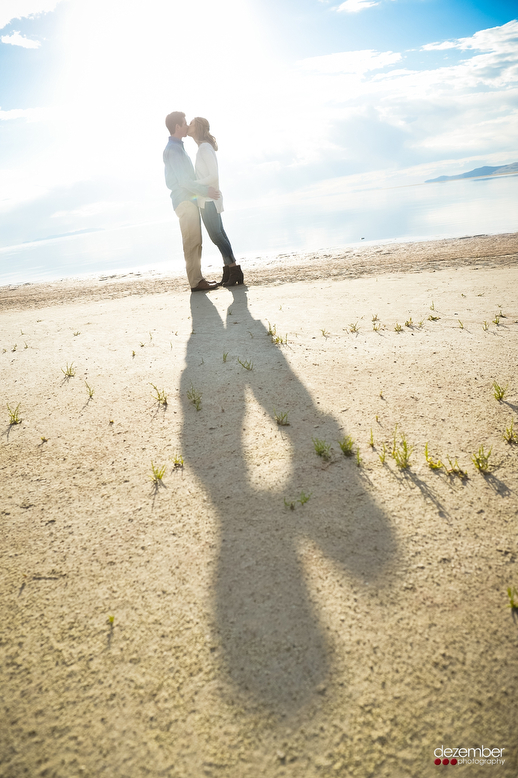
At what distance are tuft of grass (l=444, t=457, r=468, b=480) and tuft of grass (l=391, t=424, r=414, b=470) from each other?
0.23 metres

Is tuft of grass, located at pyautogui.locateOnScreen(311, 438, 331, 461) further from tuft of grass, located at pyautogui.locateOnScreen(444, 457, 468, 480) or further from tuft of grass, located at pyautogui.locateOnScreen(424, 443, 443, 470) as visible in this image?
tuft of grass, located at pyautogui.locateOnScreen(444, 457, 468, 480)

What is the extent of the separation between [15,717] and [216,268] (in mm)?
14899

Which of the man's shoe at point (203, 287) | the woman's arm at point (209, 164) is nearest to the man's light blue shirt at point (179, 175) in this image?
the woman's arm at point (209, 164)

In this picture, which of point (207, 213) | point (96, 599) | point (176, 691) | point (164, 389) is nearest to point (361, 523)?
point (176, 691)

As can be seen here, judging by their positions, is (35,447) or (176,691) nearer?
(176,691)

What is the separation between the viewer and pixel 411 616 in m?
1.67

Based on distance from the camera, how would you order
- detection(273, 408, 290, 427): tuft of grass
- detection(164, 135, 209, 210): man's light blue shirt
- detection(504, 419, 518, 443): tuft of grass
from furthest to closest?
1. detection(164, 135, 209, 210): man's light blue shirt
2. detection(273, 408, 290, 427): tuft of grass
3. detection(504, 419, 518, 443): tuft of grass

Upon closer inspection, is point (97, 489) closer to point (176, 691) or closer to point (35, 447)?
point (35, 447)

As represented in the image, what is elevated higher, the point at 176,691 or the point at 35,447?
the point at 35,447

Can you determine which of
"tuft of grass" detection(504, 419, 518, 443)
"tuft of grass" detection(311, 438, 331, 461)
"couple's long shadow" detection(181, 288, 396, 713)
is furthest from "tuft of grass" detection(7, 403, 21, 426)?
"tuft of grass" detection(504, 419, 518, 443)

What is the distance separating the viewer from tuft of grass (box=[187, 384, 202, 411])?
11.8 ft

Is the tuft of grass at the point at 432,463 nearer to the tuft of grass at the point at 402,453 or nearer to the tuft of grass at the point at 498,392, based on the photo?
the tuft of grass at the point at 402,453

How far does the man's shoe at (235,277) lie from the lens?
890 centimetres

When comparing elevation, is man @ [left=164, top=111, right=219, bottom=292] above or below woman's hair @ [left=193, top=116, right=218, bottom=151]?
below
